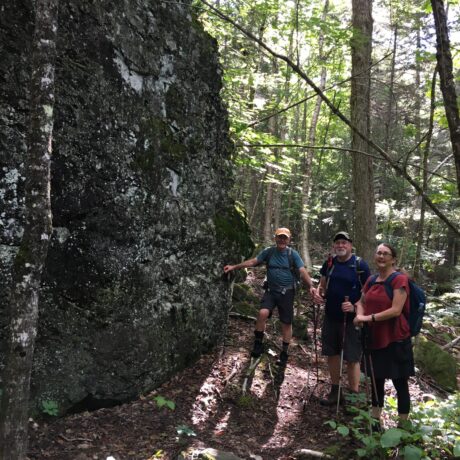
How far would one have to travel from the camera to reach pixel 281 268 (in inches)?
256

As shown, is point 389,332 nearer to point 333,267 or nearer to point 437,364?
point 333,267

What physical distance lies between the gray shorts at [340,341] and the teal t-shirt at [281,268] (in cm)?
96

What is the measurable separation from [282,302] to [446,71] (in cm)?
411

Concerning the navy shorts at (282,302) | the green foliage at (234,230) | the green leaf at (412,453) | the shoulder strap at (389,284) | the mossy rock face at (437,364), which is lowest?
the mossy rock face at (437,364)

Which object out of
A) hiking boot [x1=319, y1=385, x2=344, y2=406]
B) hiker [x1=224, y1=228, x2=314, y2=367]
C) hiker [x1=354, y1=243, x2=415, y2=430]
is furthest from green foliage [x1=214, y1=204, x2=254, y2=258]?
hiker [x1=354, y1=243, x2=415, y2=430]

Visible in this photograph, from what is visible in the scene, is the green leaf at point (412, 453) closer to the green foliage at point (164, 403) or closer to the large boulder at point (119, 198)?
the green foliage at point (164, 403)

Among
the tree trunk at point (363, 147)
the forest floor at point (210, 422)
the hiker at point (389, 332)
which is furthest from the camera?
the tree trunk at point (363, 147)

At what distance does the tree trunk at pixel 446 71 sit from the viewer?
3352mm

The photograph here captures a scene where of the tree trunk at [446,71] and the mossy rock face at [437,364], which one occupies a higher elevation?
the tree trunk at [446,71]

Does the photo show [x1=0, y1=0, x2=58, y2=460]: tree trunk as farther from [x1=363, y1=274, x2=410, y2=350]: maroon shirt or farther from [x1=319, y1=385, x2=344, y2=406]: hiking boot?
[x1=319, y1=385, x2=344, y2=406]: hiking boot

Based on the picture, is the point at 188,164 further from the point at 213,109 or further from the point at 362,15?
the point at 362,15

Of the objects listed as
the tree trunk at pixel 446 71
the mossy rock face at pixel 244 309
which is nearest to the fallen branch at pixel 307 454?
the tree trunk at pixel 446 71

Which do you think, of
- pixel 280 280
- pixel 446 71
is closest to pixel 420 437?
pixel 280 280

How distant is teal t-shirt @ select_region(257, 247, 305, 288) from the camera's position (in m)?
6.48
